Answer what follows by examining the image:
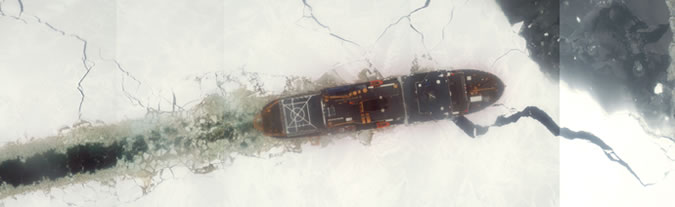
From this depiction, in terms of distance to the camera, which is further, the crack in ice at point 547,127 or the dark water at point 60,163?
the crack in ice at point 547,127

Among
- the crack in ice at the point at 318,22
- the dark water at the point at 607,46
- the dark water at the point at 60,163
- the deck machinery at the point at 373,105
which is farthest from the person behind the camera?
the dark water at the point at 607,46

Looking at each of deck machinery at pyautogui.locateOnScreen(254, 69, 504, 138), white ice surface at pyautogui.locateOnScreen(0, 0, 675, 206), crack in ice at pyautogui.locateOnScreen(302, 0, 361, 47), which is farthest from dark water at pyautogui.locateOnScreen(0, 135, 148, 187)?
crack in ice at pyautogui.locateOnScreen(302, 0, 361, 47)

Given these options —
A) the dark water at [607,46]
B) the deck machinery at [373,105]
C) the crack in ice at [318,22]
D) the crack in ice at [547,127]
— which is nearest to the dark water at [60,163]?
the deck machinery at [373,105]

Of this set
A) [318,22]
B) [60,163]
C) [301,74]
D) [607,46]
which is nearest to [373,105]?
[301,74]

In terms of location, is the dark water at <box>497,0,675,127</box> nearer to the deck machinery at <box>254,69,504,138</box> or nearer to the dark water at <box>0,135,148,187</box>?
the deck machinery at <box>254,69,504,138</box>

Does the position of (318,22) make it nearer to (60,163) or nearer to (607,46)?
(60,163)

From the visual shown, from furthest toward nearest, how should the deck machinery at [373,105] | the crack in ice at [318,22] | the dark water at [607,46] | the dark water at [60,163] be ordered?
1. the dark water at [607,46]
2. the crack in ice at [318,22]
3. the dark water at [60,163]
4. the deck machinery at [373,105]

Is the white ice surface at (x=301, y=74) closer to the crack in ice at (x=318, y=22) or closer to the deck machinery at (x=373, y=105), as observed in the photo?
the crack in ice at (x=318, y=22)

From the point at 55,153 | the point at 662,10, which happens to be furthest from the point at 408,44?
the point at 55,153
